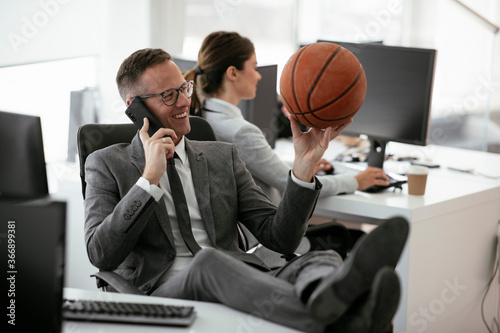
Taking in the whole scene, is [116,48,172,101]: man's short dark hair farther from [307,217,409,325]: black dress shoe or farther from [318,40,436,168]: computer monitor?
[318,40,436,168]: computer monitor

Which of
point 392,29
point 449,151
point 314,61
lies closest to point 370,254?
point 314,61

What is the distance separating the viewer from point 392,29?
5613 millimetres

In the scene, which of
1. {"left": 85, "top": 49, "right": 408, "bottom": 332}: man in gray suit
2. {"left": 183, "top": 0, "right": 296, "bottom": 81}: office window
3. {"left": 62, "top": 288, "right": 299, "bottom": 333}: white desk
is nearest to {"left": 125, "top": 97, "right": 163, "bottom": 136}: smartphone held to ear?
{"left": 85, "top": 49, "right": 408, "bottom": 332}: man in gray suit

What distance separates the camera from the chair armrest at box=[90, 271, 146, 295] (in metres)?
1.71

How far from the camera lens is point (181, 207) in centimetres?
198

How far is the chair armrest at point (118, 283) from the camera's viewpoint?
1711mm

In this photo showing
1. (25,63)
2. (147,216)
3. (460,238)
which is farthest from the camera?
(25,63)

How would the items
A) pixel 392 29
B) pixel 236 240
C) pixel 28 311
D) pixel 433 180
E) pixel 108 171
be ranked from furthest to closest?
pixel 392 29 → pixel 433 180 → pixel 236 240 → pixel 108 171 → pixel 28 311

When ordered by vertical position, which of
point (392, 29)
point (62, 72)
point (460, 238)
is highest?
point (392, 29)

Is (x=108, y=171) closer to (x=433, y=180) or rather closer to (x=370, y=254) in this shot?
(x=370, y=254)

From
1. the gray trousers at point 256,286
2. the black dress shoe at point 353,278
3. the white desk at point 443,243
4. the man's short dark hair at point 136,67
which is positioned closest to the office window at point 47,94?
the man's short dark hair at point 136,67

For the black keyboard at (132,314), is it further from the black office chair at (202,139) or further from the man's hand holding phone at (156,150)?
the black office chair at (202,139)

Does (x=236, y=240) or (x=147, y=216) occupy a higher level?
(x=147, y=216)

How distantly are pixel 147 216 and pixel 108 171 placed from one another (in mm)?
257
